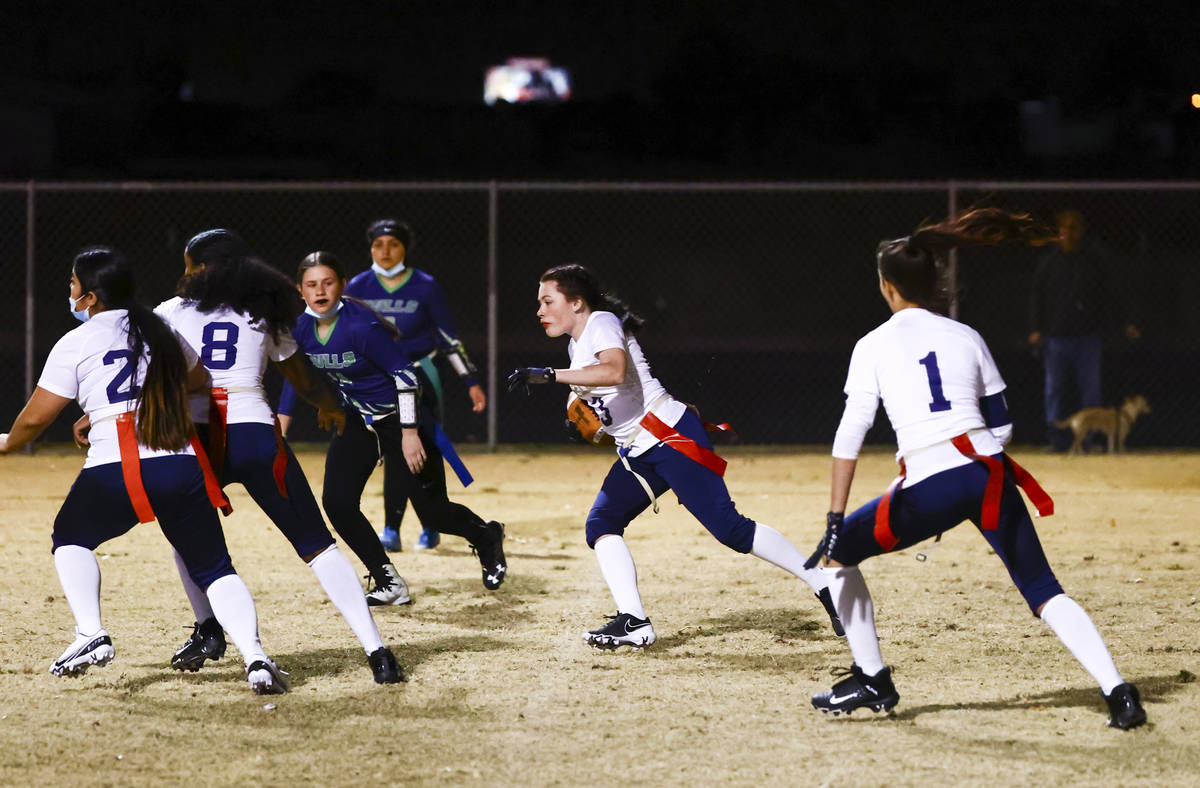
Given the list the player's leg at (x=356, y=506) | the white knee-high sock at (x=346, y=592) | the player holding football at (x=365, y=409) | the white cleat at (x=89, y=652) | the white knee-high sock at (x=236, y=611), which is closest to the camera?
the white knee-high sock at (x=236, y=611)

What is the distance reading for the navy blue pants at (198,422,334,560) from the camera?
5.62 metres

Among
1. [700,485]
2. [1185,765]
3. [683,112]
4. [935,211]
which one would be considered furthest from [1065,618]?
[683,112]

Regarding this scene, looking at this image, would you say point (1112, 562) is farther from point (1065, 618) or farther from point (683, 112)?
point (683, 112)

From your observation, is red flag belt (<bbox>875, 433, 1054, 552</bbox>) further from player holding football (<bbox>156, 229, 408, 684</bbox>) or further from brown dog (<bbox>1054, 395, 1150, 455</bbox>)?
brown dog (<bbox>1054, 395, 1150, 455</bbox>)

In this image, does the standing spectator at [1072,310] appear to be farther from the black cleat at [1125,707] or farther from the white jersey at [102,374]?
the white jersey at [102,374]

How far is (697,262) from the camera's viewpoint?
31438 mm

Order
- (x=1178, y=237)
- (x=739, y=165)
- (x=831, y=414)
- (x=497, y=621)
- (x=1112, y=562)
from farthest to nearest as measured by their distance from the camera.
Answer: (x=739, y=165), (x=1178, y=237), (x=831, y=414), (x=1112, y=562), (x=497, y=621)

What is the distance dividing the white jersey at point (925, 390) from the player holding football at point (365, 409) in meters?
2.61

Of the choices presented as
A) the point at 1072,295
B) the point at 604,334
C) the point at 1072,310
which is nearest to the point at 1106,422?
the point at 1072,310

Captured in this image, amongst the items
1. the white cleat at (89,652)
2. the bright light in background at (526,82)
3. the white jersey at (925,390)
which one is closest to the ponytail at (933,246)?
the white jersey at (925,390)

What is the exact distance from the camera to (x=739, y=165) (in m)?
36.7

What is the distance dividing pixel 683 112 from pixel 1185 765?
34.0m

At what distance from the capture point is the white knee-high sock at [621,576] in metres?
6.36

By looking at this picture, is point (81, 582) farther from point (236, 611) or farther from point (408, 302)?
point (408, 302)
